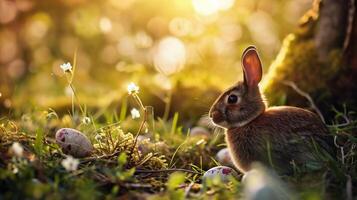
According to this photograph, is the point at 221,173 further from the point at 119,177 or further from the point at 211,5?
the point at 211,5

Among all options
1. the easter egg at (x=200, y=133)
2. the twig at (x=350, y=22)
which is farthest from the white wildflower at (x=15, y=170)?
the twig at (x=350, y=22)

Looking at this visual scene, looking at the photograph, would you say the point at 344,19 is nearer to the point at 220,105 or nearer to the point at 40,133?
the point at 220,105

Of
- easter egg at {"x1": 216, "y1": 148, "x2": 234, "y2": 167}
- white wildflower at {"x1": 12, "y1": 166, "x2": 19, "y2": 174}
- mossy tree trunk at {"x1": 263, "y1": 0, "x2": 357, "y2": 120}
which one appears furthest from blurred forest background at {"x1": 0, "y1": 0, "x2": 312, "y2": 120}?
white wildflower at {"x1": 12, "y1": 166, "x2": 19, "y2": 174}

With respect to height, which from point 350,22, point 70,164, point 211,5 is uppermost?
point 350,22

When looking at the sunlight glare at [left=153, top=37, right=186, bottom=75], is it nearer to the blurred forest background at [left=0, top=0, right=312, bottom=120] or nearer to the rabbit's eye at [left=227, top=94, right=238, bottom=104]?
the blurred forest background at [left=0, top=0, right=312, bottom=120]

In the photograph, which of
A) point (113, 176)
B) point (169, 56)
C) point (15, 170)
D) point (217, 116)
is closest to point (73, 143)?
point (113, 176)

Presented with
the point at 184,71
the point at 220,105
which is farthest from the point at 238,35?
the point at 220,105

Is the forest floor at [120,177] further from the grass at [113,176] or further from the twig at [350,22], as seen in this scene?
the twig at [350,22]

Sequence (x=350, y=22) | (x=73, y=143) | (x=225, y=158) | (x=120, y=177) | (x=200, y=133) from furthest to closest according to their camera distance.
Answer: (x=200, y=133), (x=350, y=22), (x=225, y=158), (x=73, y=143), (x=120, y=177)
